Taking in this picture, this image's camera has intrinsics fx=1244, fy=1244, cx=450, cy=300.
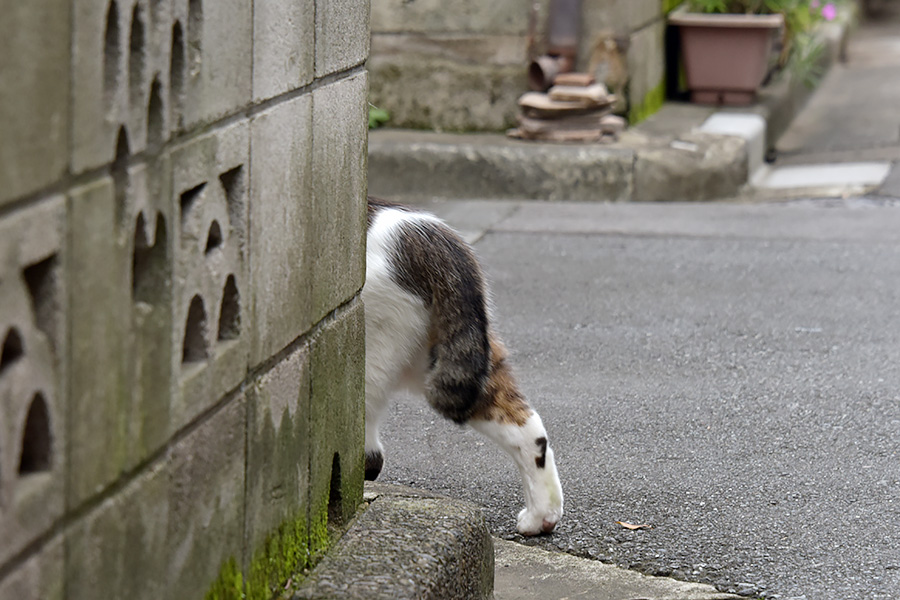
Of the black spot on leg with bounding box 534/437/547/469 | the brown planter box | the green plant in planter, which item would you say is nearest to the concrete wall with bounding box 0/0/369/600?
the black spot on leg with bounding box 534/437/547/469

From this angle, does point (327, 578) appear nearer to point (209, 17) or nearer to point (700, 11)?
point (209, 17)

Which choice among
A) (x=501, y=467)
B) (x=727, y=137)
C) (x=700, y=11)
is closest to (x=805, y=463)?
(x=501, y=467)

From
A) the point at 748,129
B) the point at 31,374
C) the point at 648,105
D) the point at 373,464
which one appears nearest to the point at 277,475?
the point at 31,374

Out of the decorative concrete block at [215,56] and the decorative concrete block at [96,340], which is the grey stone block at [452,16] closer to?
the decorative concrete block at [215,56]

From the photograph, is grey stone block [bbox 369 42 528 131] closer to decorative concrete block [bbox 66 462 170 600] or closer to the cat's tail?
the cat's tail

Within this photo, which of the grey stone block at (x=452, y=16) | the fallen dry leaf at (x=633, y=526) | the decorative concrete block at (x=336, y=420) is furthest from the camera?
the grey stone block at (x=452, y=16)

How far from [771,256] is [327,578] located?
4232mm

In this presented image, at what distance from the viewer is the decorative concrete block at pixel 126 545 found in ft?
4.53

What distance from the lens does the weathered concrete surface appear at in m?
2.64

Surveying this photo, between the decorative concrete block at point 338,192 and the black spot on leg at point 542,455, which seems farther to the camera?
the black spot on leg at point 542,455

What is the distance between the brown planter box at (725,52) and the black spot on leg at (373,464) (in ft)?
20.4

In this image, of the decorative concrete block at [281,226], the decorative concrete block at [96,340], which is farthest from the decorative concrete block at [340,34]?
the decorative concrete block at [96,340]

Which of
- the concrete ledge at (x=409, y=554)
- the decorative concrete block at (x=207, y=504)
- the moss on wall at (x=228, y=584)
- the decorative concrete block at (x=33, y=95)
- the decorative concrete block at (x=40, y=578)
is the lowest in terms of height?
the concrete ledge at (x=409, y=554)

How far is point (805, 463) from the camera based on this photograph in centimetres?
346
